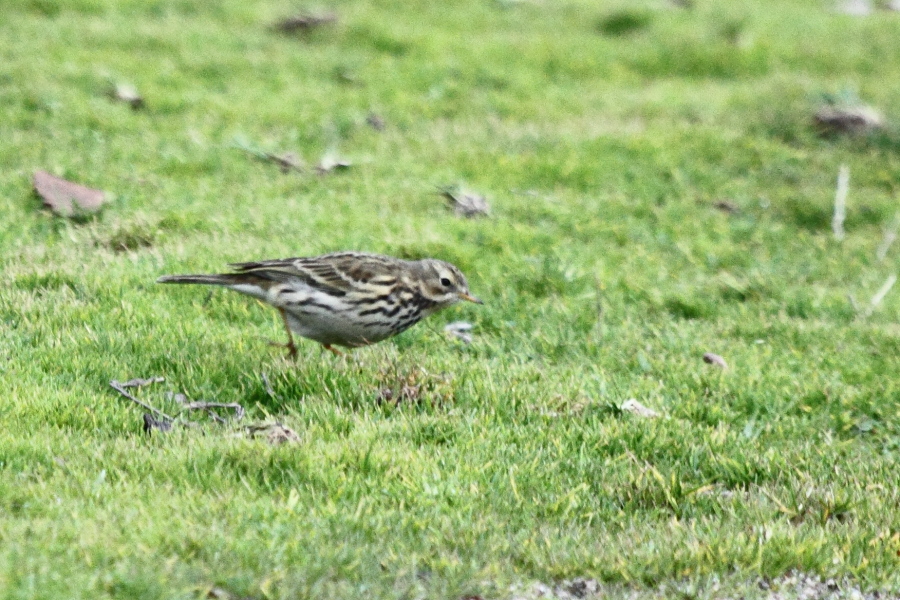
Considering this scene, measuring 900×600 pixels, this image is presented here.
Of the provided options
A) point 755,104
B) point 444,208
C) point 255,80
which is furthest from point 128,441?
point 755,104

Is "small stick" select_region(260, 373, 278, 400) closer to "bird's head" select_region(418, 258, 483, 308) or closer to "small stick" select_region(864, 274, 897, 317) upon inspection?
"bird's head" select_region(418, 258, 483, 308)

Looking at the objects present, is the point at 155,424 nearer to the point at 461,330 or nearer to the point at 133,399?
the point at 133,399

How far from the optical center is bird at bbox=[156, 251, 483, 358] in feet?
25.2

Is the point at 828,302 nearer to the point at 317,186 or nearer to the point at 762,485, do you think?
the point at 762,485

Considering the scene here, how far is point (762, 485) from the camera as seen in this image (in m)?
6.82

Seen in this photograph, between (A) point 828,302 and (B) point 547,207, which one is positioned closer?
(A) point 828,302

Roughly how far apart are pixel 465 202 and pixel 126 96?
4.10 meters

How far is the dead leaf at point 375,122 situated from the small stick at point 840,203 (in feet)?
15.5

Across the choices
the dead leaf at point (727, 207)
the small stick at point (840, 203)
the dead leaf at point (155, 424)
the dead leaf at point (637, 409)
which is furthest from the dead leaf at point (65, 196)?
the small stick at point (840, 203)

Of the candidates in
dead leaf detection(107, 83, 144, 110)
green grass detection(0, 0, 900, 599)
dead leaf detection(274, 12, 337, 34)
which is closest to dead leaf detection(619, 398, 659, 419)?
green grass detection(0, 0, 900, 599)

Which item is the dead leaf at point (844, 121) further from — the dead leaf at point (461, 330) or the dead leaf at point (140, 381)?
the dead leaf at point (140, 381)

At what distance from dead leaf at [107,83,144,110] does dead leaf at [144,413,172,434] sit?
23.0 ft

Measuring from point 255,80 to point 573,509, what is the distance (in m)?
9.25

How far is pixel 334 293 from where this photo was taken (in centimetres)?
771
